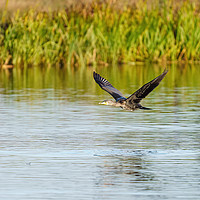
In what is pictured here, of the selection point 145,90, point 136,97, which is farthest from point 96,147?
point 145,90

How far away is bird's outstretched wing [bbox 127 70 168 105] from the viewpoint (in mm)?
9859

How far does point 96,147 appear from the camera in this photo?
10.1 meters

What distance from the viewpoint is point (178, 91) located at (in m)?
18.7

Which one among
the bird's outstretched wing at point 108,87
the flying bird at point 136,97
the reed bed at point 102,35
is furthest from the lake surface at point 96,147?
the reed bed at point 102,35

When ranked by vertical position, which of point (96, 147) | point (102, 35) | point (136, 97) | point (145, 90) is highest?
point (102, 35)

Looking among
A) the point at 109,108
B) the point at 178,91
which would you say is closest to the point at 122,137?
the point at 109,108

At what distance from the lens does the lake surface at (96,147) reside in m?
7.71

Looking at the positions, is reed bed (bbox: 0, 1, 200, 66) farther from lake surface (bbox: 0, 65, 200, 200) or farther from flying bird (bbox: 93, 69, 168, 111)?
flying bird (bbox: 93, 69, 168, 111)

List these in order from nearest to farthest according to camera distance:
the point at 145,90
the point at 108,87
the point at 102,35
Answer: the point at 145,90 < the point at 108,87 < the point at 102,35

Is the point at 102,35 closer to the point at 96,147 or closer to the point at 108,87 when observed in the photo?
the point at 108,87

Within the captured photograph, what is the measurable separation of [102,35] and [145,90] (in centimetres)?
1739

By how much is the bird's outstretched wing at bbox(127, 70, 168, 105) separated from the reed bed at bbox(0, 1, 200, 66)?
A: 16.2 metres

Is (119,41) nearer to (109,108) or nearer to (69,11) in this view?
(69,11)

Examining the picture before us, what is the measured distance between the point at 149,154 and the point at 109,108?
596cm
